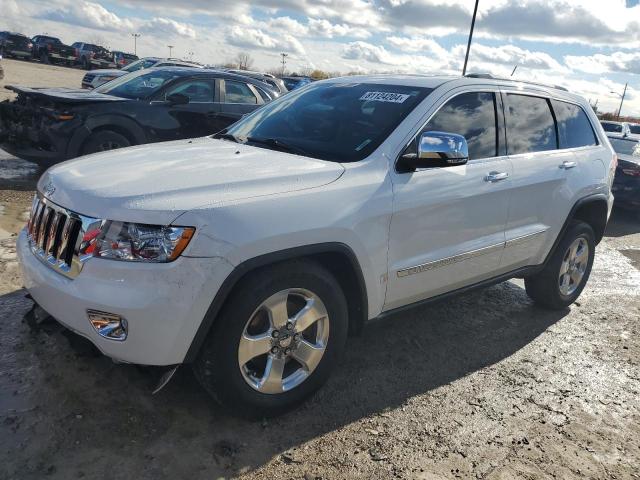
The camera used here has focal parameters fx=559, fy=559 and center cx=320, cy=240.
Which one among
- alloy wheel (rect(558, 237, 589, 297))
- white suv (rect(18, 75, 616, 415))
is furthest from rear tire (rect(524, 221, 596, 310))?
white suv (rect(18, 75, 616, 415))

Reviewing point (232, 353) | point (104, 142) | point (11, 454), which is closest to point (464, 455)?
point (232, 353)

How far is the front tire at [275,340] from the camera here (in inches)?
103

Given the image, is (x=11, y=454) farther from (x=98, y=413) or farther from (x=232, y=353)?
(x=232, y=353)

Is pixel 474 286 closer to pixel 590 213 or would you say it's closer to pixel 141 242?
pixel 590 213

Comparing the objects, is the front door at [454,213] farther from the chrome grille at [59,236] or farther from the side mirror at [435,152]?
the chrome grille at [59,236]

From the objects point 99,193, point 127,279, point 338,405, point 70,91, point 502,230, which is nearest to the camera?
point 127,279

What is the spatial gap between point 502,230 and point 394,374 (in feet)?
4.19

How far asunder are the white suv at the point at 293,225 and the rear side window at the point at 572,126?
27cm

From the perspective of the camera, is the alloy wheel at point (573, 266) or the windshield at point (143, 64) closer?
the alloy wheel at point (573, 266)

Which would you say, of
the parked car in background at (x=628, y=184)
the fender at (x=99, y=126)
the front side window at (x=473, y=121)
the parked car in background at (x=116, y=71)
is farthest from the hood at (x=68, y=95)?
the parked car in background at (x=628, y=184)

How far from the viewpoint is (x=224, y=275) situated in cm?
248

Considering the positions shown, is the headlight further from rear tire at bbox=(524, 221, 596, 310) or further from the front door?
rear tire at bbox=(524, 221, 596, 310)

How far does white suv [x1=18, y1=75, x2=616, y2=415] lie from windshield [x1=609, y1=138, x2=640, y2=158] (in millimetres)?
7321

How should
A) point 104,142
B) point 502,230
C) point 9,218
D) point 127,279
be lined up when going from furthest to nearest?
point 104,142 < point 9,218 < point 502,230 < point 127,279
